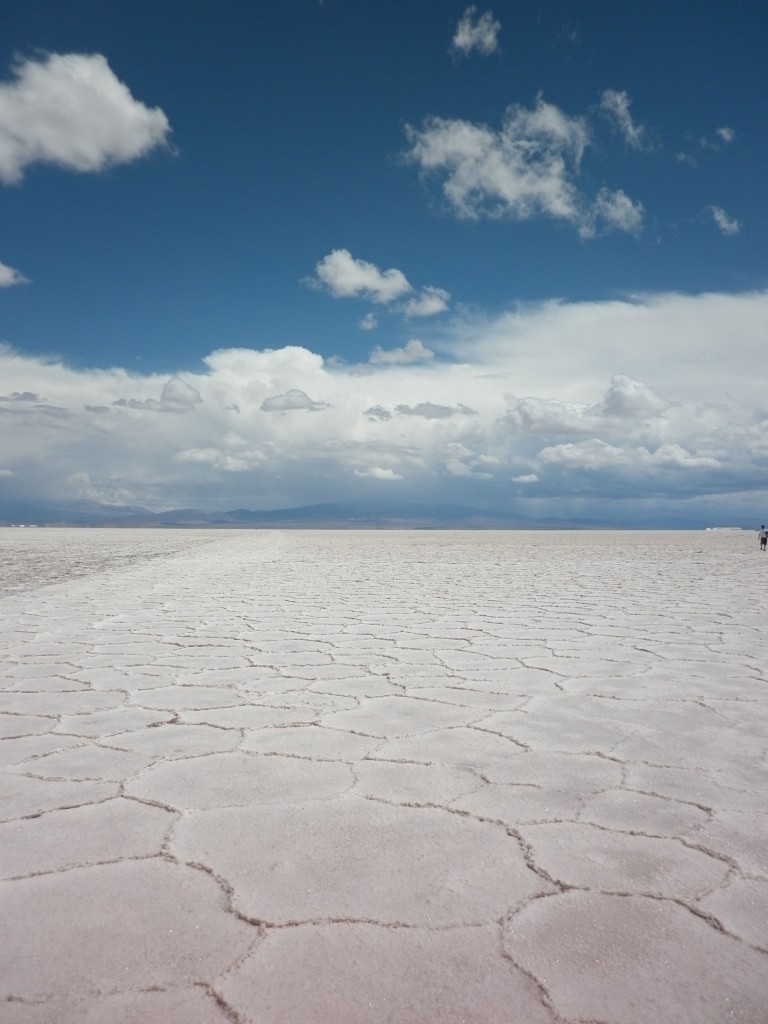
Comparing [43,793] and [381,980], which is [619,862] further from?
[43,793]

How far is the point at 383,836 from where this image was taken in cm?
151

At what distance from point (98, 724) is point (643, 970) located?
71.4 inches

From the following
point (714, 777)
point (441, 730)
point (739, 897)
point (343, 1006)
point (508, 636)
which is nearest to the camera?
point (343, 1006)

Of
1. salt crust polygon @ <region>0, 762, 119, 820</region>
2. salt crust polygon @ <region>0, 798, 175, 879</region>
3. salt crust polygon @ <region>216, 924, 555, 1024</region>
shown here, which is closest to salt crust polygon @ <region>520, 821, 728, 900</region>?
salt crust polygon @ <region>216, 924, 555, 1024</region>

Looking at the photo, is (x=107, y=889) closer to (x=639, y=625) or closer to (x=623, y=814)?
(x=623, y=814)

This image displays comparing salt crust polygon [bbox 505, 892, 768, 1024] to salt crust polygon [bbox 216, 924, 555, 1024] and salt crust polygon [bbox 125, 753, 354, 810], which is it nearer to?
salt crust polygon [bbox 216, 924, 555, 1024]

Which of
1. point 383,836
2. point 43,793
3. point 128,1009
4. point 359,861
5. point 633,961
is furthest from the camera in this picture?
point 43,793

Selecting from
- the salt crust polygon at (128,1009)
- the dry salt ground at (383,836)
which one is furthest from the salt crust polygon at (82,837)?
the salt crust polygon at (128,1009)

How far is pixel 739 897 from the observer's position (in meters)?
1.28

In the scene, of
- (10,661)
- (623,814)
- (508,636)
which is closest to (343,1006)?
(623,814)

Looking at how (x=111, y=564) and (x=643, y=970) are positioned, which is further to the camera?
(x=111, y=564)

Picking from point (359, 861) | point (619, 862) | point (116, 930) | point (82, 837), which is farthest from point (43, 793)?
point (619, 862)

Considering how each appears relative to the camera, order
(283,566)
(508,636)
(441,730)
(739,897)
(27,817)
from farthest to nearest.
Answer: (283,566), (508,636), (441,730), (27,817), (739,897)

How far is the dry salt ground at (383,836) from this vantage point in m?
1.05
